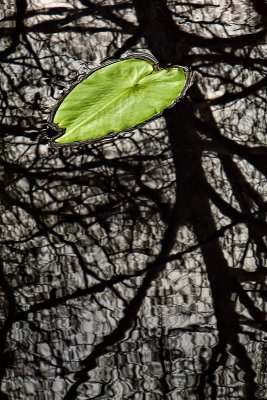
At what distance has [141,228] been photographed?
1194 millimetres

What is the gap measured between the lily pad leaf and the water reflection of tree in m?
0.03

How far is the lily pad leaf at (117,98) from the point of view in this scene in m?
1.36

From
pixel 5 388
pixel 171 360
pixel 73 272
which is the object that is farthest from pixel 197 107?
pixel 5 388

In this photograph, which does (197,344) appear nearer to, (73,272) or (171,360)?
(171,360)

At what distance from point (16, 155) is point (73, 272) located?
303mm

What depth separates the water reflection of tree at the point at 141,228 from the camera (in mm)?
1009

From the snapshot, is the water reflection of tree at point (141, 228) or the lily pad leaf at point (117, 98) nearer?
the water reflection of tree at point (141, 228)

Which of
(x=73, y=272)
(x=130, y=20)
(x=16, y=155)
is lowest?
(x=73, y=272)

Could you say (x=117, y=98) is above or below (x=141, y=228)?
above

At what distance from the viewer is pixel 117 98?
1.44 meters

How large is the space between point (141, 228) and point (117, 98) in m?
0.36

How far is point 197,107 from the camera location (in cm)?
139

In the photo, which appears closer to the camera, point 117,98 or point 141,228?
point 141,228

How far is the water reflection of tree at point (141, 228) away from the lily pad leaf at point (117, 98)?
0.11 feet
